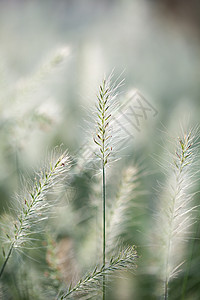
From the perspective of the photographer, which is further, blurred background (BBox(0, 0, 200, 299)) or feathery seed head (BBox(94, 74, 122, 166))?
blurred background (BBox(0, 0, 200, 299))

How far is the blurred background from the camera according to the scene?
0.47m

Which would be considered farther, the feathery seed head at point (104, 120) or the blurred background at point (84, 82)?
the blurred background at point (84, 82)

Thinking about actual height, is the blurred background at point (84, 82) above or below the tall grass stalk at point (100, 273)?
above

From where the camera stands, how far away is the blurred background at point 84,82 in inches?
18.5

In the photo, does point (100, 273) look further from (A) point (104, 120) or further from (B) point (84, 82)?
(B) point (84, 82)

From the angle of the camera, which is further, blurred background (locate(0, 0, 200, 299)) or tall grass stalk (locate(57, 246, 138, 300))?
blurred background (locate(0, 0, 200, 299))

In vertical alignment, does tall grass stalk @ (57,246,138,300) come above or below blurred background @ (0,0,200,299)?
below

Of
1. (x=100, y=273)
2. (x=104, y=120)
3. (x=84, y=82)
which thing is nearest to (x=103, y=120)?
(x=104, y=120)

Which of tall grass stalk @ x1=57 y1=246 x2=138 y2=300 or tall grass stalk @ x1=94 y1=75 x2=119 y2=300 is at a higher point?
tall grass stalk @ x1=94 y1=75 x2=119 y2=300

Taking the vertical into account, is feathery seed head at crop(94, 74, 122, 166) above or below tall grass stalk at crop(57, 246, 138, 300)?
above

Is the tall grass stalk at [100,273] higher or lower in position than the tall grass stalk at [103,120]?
lower

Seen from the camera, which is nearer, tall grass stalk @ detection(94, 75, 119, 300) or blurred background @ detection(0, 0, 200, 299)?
tall grass stalk @ detection(94, 75, 119, 300)

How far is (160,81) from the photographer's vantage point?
1.01 meters

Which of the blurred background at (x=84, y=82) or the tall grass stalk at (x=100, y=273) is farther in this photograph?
the blurred background at (x=84, y=82)
